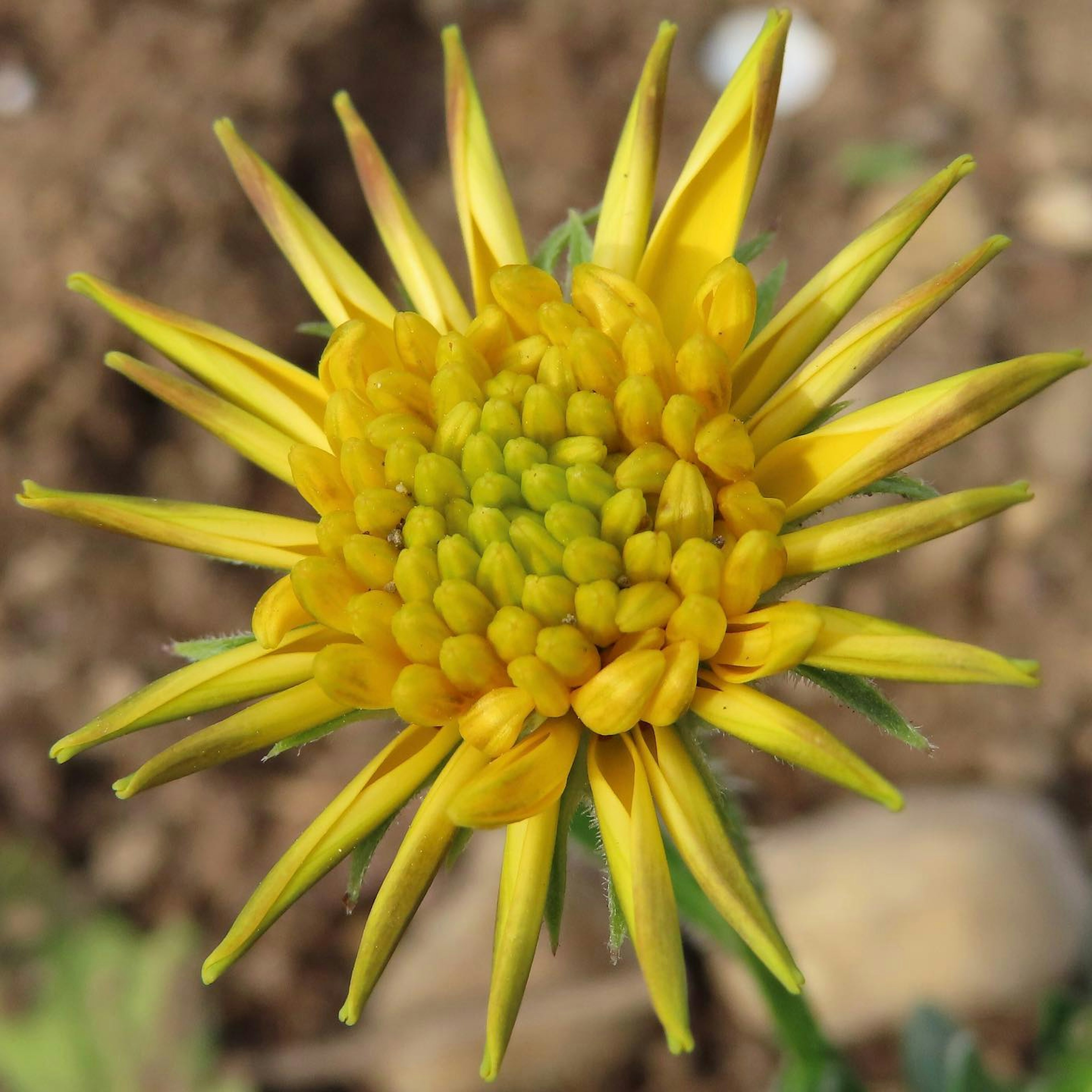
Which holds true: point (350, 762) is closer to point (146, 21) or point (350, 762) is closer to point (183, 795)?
point (183, 795)

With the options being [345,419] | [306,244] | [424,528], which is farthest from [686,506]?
[306,244]

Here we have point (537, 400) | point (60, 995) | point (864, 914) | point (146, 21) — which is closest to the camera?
point (537, 400)

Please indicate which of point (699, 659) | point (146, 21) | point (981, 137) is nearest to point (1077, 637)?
point (981, 137)

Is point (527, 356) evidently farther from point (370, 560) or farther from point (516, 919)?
point (516, 919)

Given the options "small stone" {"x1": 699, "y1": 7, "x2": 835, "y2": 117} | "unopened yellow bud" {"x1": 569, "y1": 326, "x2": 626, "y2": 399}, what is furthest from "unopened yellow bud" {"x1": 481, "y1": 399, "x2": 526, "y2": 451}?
"small stone" {"x1": 699, "y1": 7, "x2": 835, "y2": 117}

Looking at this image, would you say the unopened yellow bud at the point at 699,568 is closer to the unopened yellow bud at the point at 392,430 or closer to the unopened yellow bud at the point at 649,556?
the unopened yellow bud at the point at 649,556

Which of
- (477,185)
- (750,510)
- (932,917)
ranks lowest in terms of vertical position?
(932,917)
